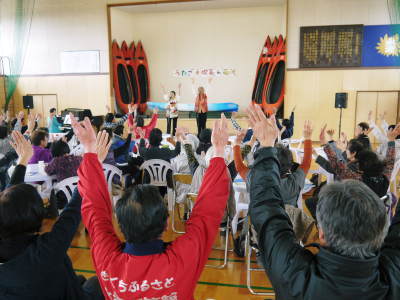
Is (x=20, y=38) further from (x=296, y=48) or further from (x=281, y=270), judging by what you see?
(x=281, y=270)

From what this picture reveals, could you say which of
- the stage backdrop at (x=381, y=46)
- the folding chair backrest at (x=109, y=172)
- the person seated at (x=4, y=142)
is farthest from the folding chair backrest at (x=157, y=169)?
the stage backdrop at (x=381, y=46)

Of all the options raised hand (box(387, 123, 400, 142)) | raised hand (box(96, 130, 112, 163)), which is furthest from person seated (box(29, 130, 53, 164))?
raised hand (box(387, 123, 400, 142))

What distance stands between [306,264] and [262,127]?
50cm

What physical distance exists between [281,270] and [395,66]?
975 cm

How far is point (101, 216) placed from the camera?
1341mm

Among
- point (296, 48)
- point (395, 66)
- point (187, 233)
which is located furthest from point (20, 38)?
point (187, 233)

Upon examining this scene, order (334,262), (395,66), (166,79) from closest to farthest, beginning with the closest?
1. (334,262)
2. (395,66)
3. (166,79)

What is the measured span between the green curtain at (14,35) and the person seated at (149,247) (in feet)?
37.7

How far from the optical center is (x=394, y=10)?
8656 millimetres

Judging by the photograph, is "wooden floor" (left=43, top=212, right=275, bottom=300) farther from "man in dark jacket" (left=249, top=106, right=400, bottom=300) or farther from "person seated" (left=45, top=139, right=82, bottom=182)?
"man in dark jacket" (left=249, top=106, right=400, bottom=300)

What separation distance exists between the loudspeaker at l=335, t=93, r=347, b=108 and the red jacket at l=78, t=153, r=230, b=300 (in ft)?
26.9

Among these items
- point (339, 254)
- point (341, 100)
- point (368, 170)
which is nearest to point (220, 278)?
point (368, 170)

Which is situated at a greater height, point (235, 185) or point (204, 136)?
point (204, 136)

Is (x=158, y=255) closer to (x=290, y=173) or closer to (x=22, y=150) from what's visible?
(x=22, y=150)
